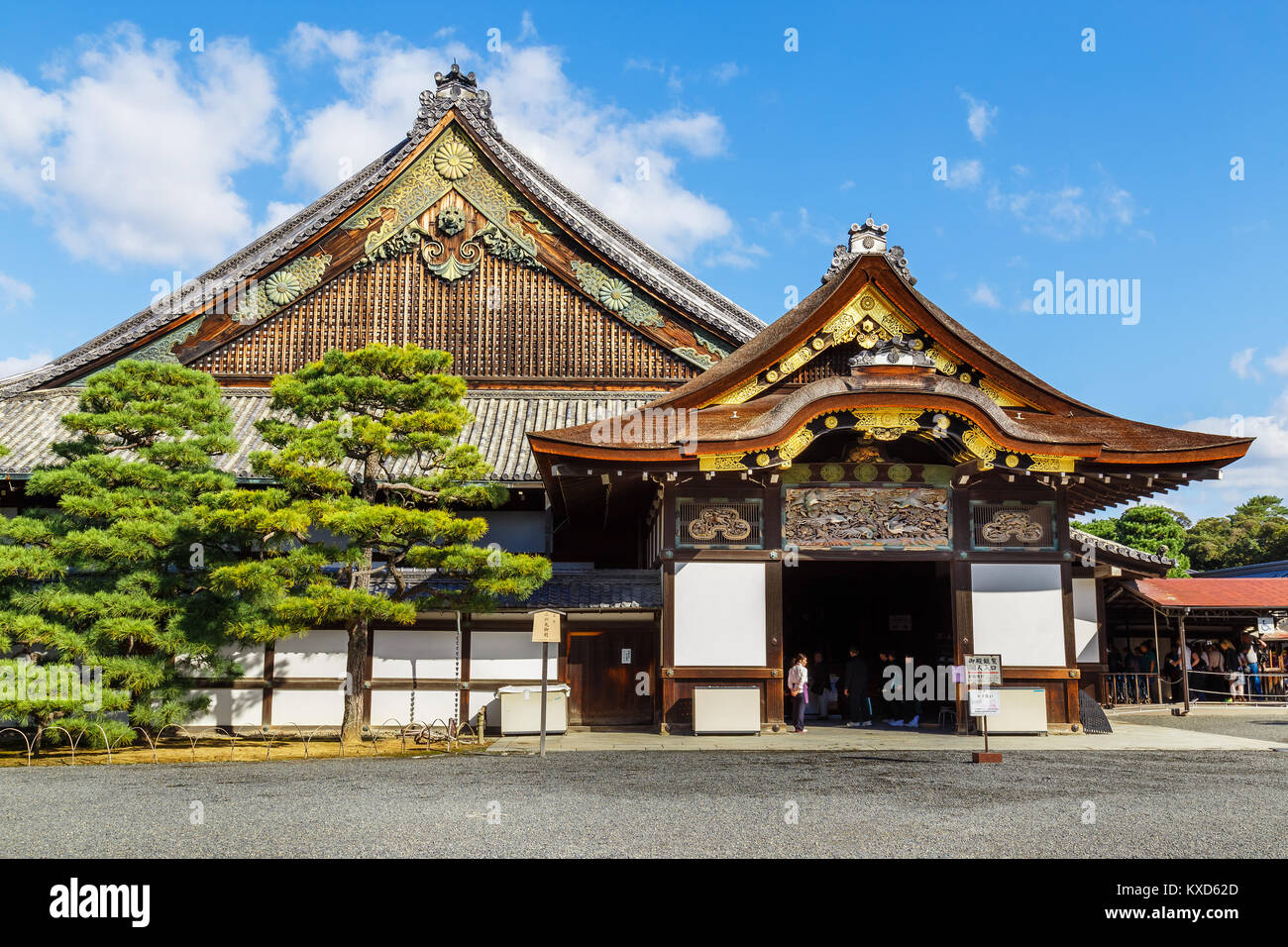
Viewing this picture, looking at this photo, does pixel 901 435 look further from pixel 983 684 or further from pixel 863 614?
pixel 863 614

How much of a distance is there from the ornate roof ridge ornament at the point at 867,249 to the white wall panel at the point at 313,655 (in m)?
11.5

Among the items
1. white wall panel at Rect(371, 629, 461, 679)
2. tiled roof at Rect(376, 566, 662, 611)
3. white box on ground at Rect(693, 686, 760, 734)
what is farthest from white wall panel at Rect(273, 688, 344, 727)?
white box on ground at Rect(693, 686, 760, 734)

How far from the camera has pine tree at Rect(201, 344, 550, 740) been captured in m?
14.6

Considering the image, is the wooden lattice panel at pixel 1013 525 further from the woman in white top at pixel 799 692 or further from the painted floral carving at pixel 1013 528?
the woman in white top at pixel 799 692

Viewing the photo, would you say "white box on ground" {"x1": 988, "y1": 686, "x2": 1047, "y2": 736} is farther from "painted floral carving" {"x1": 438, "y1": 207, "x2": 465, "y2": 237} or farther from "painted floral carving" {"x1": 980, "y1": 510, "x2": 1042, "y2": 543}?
"painted floral carving" {"x1": 438, "y1": 207, "x2": 465, "y2": 237}

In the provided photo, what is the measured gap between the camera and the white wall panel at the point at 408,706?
1728cm

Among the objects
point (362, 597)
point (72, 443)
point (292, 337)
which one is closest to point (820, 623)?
point (362, 597)

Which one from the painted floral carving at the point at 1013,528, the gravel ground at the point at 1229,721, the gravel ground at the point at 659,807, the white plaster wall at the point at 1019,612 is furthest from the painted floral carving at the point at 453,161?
the gravel ground at the point at 1229,721

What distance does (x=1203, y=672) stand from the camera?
25.2 metres

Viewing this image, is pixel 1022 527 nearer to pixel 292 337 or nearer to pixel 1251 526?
pixel 292 337

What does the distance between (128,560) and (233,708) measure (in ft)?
12.2

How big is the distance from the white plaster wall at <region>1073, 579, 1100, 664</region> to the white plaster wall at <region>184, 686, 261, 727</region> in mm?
16373

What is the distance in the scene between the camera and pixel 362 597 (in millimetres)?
14492

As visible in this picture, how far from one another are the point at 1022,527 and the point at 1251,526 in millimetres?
60750
